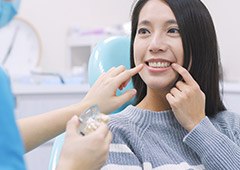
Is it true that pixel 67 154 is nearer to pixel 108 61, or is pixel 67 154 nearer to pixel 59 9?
pixel 108 61

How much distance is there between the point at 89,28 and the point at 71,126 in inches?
109

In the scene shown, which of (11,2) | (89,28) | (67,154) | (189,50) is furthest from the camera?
(89,28)

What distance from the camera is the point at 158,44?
47.9 inches

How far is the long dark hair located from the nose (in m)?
0.05

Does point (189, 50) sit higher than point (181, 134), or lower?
higher

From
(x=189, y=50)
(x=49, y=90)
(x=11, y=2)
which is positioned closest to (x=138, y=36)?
(x=189, y=50)

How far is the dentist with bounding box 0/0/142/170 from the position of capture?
562 mm

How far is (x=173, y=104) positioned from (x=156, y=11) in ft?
0.86

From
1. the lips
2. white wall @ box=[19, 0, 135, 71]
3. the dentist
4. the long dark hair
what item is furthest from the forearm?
white wall @ box=[19, 0, 135, 71]

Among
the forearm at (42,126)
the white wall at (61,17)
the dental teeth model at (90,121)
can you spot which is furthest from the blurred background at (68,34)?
the dental teeth model at (90,121)

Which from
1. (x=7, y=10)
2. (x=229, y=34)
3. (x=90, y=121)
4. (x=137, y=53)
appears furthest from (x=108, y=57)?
(x=229, y=34)

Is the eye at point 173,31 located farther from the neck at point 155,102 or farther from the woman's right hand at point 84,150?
the woman's right hand at point 84,150

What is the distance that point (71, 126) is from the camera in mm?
813

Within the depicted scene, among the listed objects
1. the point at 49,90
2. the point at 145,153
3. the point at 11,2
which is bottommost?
the point at 49,90
